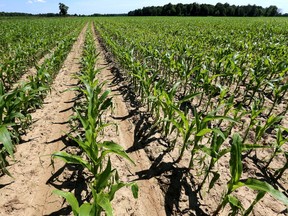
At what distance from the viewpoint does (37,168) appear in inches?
116

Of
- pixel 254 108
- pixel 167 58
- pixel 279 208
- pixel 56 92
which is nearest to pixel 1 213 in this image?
pixel 279 208

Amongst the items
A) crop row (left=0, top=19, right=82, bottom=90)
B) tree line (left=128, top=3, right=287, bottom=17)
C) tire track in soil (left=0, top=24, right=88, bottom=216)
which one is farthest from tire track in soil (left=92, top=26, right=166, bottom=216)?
tree line (left=128, top=3, right=287, bottom=17)

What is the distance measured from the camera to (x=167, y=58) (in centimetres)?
582

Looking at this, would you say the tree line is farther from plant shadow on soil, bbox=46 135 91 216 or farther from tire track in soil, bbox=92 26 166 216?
plant shadow on soil, bbox=46 135 91 216

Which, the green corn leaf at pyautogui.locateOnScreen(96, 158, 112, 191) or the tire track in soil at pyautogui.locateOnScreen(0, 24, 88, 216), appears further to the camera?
the tire track in soil at pyautogui.locateOnScreen(0, 24, 88, 216)

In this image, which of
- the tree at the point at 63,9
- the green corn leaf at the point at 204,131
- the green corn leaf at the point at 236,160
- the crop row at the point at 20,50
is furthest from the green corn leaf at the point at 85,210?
the tree at the point at 63,9

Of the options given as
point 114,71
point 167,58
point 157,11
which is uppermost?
Answer: point 167,58

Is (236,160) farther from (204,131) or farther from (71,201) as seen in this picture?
(71,201)

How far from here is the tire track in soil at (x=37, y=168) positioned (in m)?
2.42

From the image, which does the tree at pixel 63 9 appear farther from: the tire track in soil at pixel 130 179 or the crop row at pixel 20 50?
the tire track in soil at pixel 130 179

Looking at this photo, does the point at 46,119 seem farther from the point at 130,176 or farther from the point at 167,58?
the point at 167,58

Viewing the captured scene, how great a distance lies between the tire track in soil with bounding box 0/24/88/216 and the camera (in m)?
2.42

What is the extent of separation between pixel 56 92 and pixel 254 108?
4339 millimetres

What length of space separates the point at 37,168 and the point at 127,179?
116 centimetres
